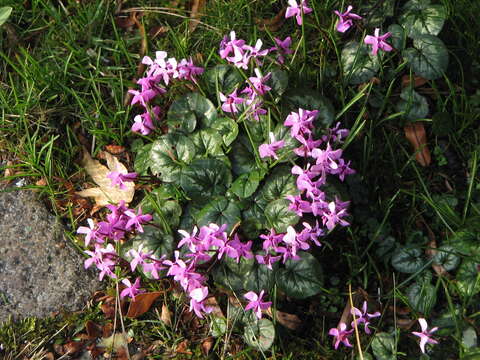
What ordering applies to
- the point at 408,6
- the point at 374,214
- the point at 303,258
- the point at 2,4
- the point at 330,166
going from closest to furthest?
the point at 330,166
the point at 303,258
the point at 374,214
the point at 408,6
the point at 2,4

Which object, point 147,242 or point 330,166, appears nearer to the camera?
point 330,166

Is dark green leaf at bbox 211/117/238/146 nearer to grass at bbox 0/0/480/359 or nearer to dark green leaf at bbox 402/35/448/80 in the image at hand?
grass at bbox 0/0/480/359

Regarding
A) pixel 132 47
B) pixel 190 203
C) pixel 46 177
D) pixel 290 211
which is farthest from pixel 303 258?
pixel 132 47

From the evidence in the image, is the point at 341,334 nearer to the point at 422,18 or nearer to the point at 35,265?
the point at 35,265

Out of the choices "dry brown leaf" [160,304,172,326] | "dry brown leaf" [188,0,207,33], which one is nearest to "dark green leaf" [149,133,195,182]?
"dry brown leaf" [160,304,172,326]

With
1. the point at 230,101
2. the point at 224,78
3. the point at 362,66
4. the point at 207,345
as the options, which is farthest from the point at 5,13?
the point at 207,345

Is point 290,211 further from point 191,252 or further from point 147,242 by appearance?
point 147,242

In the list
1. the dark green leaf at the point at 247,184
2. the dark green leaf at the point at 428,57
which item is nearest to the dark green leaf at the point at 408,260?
the dark green leaf at the point at 247,184
